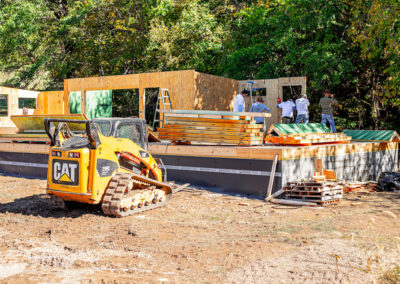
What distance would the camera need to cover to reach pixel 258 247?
6055mm

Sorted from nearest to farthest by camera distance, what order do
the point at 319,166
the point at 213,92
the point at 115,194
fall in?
the point at 115,194 < the point at 319,166 < the point at 213,92

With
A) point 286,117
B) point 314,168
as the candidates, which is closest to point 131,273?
point 314,168

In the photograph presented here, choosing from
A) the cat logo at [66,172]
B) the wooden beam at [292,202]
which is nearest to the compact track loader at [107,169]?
the cat logo at [66,172]

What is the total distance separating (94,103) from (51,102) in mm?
3112

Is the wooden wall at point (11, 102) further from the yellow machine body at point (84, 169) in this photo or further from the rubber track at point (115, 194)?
the rubber track at point (115, 194)

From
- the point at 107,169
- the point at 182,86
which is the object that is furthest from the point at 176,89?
the point at 107,169

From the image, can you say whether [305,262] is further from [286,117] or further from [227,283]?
[286,117]

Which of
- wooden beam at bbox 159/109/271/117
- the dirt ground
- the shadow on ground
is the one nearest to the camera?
the dirt ground

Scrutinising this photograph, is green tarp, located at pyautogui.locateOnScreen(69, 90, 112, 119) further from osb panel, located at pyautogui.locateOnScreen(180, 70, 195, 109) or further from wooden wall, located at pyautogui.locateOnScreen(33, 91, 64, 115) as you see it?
osb panel, located at pyautogui.locateOnScreen(180, 70, 195, 109)

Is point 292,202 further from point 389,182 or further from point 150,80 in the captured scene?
point 150,80

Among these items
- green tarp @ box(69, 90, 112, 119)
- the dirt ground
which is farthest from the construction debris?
green tarp @ box(69, 90, 112, 119)

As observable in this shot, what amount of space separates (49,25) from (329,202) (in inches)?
1016

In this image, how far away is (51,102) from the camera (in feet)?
75.3

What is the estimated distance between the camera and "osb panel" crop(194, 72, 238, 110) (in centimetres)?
1684
